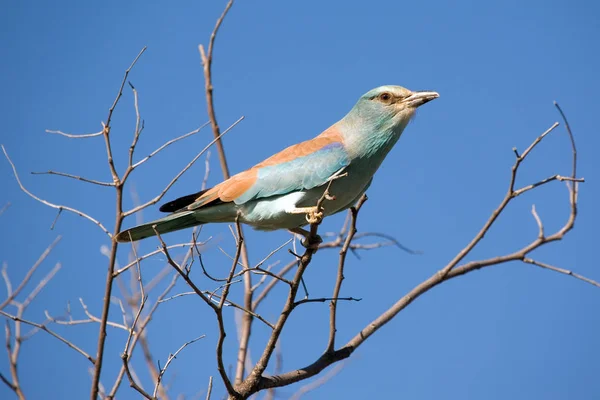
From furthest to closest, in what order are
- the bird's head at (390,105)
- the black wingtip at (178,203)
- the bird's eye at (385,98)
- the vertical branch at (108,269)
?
the bird's eye at (385,98) → the bird's head at (390,105) → the black wingtip at (178,203) → the vertical branch at (108,269)

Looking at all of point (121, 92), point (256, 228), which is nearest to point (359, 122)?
point (256, 228)

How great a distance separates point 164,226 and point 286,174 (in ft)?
3.77

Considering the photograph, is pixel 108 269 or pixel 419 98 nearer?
pixel 108 269

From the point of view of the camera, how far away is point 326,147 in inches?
243

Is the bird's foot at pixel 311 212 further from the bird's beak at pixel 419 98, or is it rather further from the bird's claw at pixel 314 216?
the bird's beak at pixel 419 98

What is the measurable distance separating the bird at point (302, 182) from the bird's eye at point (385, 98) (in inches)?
1.5

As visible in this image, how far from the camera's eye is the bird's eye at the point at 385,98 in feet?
21.5

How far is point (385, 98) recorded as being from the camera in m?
6.57

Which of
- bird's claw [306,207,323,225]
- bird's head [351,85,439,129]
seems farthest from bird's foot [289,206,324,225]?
bird's head [351,85,439,129]

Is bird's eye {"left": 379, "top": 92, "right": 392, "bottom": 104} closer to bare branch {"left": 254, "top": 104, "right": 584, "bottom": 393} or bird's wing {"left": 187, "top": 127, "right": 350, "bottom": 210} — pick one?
bird's wing {"left": 187, "top": 127, "right": 350, "bottom": 210}

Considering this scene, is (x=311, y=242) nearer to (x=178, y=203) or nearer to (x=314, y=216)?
(x=314, y=216)

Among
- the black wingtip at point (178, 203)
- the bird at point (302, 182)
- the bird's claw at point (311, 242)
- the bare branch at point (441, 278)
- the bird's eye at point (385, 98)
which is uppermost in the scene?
the bird's eye at point (385, 98)

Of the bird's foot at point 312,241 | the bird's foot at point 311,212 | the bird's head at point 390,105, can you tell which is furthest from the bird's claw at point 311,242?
the bird's head at point 390,105

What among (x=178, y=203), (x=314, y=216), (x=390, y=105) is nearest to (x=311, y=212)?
(x=314, y=216)
